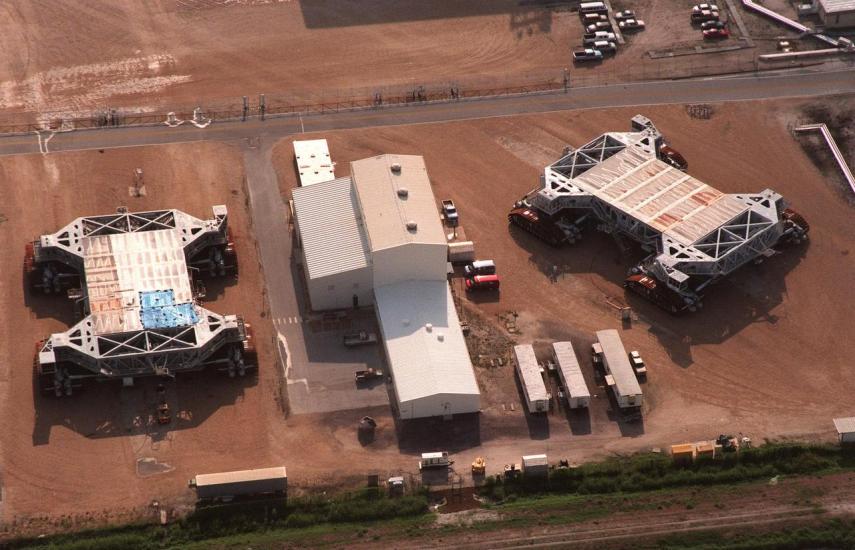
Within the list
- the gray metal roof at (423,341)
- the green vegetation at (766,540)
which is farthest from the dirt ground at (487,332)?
the green vegetation at (766,540)

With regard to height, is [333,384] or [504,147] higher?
[504,147]

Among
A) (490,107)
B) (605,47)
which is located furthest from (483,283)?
(605,47)

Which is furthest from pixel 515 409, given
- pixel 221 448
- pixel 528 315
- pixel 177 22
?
pixel 177 22

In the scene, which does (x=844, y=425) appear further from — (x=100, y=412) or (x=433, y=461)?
(x=100, y=412)

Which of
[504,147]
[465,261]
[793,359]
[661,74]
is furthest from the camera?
[661,74]

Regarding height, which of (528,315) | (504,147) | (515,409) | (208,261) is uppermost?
(504,147)

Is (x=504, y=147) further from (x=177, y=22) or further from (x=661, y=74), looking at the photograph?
(x=177, y=22)
